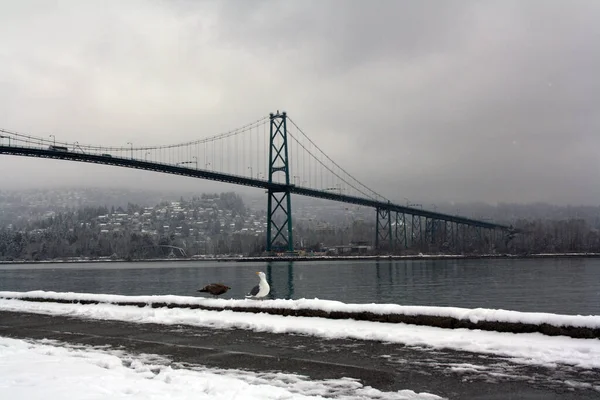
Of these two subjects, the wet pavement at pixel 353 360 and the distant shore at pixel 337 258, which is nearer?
the wet pavement at pixel 353 360

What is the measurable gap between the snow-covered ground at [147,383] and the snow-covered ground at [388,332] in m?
2.12

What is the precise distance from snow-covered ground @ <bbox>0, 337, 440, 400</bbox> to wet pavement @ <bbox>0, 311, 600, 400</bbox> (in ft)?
0.92

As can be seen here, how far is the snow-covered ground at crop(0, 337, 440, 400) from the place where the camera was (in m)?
4.82

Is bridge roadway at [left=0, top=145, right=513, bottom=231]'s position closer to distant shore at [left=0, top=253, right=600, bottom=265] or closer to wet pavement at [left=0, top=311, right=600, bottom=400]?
distant shore at [left=0, top=253, right=600, bottom=265]

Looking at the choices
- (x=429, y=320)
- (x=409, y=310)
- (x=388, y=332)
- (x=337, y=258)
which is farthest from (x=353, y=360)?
(x=337, y=258)

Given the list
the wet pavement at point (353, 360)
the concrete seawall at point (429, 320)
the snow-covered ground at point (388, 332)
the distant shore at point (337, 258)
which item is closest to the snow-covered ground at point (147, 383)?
the wet pavement at point (353, 360)

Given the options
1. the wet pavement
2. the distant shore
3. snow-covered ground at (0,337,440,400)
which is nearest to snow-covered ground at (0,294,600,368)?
the wet pavement

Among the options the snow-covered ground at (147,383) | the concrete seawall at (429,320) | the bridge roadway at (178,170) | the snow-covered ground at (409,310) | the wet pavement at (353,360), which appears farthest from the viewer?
the bridge roadway at (178,170)

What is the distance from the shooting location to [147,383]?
209 inches

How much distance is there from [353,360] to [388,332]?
162 cm

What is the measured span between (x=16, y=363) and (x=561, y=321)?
6523 mm

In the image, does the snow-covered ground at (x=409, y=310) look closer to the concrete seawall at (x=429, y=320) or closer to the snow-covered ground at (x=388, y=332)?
the concrete seawall at (x=429, y=320)

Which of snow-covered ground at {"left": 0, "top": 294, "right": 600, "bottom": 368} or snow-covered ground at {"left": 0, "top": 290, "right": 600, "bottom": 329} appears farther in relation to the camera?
snow-covered ground at {"left": 0, "top": 290, "right": 600, "bottom": 329}

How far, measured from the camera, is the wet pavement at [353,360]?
5195mm
